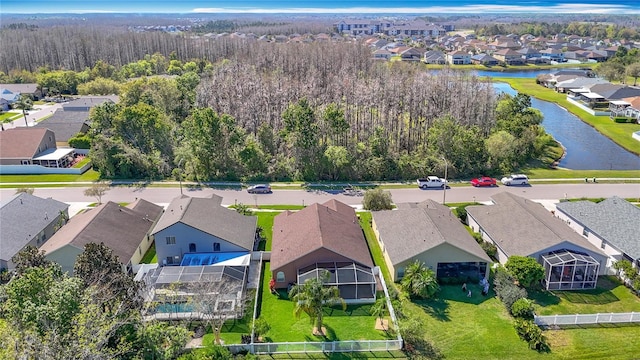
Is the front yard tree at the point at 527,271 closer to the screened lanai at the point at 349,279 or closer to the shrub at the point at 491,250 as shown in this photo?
the shrub at the point at 491,250

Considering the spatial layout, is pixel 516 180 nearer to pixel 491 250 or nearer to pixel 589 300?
pixel 491 250

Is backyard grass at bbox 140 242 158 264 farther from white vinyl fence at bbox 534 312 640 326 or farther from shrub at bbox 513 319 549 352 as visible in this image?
white vinyl fence at bbox 534 312 640 326

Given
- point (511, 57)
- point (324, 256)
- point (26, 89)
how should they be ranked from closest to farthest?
point (324, 256), point (26, 89), point (511, 57)

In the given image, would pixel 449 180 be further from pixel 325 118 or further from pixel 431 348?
pixel 431 348

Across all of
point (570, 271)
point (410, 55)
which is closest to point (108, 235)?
point (570, 271)

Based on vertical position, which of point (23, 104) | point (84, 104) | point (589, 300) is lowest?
point (589, 300)

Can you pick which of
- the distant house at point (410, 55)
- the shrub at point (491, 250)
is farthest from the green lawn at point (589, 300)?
the distant house at point (410, 55)
